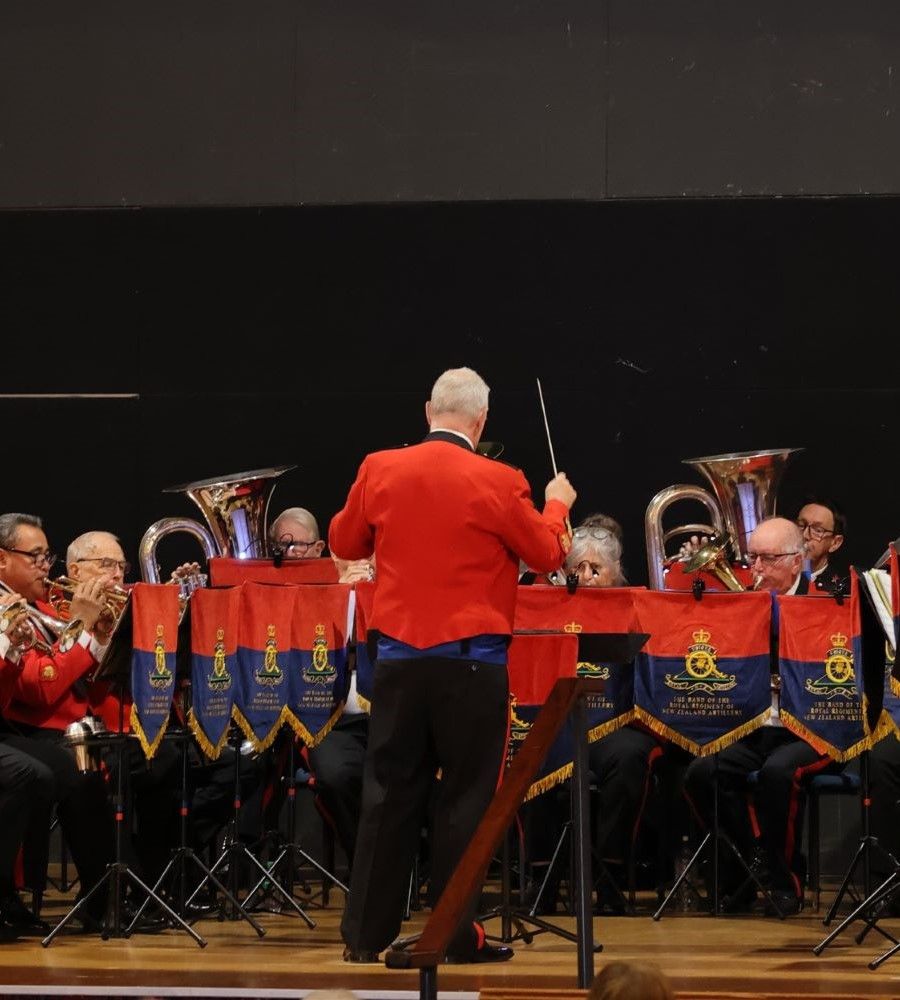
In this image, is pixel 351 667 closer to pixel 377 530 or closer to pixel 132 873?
pixel 132 873

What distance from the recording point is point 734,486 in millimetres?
7391

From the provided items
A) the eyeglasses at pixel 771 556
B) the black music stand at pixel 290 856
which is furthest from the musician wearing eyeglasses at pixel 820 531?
the black music stand at pixel 290 856

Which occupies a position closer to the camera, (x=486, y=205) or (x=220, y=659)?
(x=220, y=659)

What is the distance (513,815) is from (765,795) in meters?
3.13

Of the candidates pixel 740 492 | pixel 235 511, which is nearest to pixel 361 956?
pixel 235 511

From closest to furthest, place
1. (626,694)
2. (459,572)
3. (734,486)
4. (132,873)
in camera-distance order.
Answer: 1. (459,572)
2. (132,873)
3. (626,694)
4. (734,486)

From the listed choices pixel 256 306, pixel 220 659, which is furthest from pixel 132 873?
pixel 256 306

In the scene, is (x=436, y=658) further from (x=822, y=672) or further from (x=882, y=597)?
(x=822, y=672)

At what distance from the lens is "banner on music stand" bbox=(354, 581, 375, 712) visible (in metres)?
6.29

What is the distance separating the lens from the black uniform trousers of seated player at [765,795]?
22.7 ft

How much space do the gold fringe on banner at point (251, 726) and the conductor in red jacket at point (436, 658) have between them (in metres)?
1.34

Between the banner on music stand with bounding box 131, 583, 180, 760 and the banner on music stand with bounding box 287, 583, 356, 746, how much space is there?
17.5 inches

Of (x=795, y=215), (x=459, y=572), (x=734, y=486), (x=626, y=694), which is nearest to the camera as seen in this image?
(x=459, y=572)

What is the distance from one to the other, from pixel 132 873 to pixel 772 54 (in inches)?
205
